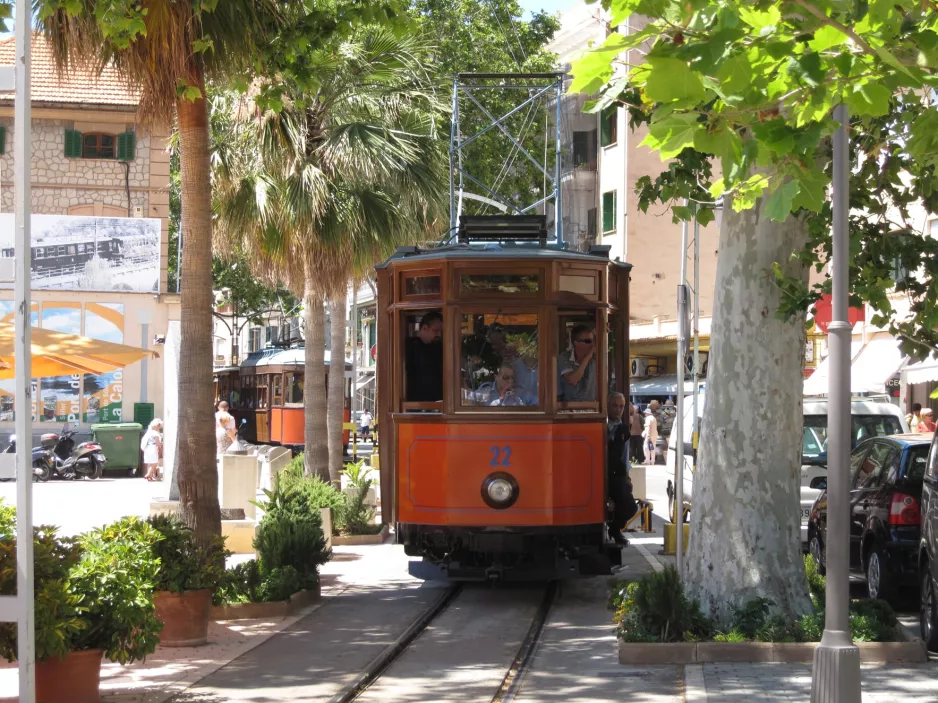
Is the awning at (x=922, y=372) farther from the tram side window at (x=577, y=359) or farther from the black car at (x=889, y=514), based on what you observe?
the tram side window at (x=577, y=359)

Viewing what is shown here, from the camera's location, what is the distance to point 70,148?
36812 mm

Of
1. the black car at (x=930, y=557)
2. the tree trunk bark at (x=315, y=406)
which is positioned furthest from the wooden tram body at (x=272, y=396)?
the black car at (x=930, y=557)

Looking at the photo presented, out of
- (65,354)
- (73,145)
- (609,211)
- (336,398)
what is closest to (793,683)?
(65,354)

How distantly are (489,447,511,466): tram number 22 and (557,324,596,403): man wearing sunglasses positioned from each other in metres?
0.66

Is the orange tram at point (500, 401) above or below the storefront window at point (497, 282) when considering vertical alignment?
below

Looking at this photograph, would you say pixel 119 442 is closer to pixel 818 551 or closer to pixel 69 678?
pixel 818 551

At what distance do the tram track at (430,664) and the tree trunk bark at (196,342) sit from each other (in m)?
1.96

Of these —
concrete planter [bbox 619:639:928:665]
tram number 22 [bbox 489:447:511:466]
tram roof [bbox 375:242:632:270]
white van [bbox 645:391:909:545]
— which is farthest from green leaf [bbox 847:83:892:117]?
white van [bbox 645:391:909:545]

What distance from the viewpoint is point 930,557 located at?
9.09m

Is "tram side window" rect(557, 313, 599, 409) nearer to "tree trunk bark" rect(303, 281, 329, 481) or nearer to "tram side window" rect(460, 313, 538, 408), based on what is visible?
"tram side window" rect(460, 313, 538, 408)

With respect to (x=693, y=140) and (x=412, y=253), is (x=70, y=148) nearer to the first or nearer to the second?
(x=412, y=253)

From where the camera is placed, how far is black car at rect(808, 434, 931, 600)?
10.8 m

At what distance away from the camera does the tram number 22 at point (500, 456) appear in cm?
1136

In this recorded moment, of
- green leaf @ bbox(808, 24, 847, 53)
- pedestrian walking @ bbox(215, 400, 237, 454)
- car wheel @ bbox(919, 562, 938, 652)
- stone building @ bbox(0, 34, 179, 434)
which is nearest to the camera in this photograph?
green leaf @ bbox(808, 24, 847, 53)
